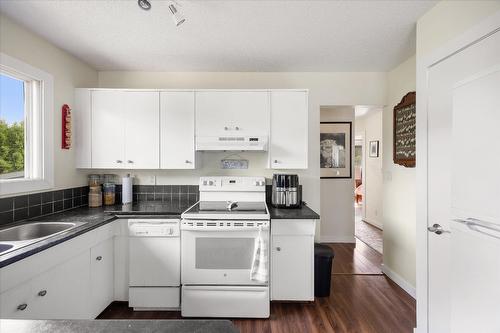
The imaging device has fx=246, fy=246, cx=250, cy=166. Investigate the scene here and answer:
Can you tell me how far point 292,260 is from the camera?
7.34 feet

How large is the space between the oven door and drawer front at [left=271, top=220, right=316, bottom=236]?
0.12 m

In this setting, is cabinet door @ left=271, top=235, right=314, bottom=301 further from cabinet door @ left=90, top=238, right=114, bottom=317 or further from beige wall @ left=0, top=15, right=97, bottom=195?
beige wall @ left=0, top=15, right=97, bottom=195

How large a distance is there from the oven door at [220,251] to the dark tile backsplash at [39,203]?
1263mm

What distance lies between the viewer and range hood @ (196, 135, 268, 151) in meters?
2.49

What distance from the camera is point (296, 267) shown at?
7.35 ft

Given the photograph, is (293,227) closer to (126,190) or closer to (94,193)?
(126,190)

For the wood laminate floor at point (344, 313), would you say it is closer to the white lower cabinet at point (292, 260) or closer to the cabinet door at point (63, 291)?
the white lower cabinet at point (292, 260)

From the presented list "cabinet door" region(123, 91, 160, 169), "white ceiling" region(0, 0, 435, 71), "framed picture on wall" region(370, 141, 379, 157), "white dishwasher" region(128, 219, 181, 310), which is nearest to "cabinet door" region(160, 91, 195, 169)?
"cabinet door" region(123, 91, 160, 169)

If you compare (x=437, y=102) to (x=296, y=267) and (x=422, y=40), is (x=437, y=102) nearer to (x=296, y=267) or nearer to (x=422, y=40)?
(x=422, y=40)

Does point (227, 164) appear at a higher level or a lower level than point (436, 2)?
lower

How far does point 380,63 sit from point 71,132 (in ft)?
11.1

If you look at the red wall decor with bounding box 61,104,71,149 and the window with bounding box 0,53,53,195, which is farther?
the red wall decor with bounding box 61,104,71,149

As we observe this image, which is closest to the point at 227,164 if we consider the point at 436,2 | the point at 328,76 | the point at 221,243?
the point at 221,243

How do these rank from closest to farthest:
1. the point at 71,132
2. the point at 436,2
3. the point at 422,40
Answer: the point at 436,2, the point at 422,40, the point at 71,132
